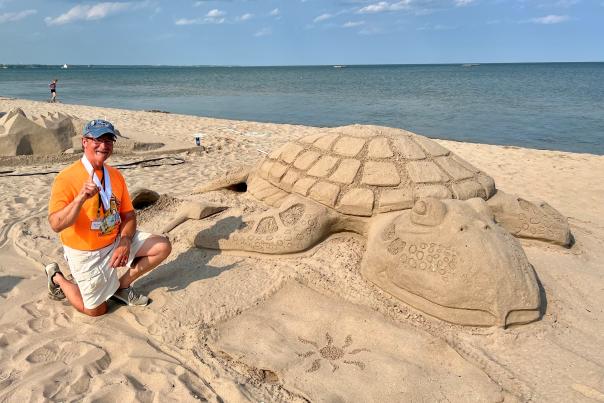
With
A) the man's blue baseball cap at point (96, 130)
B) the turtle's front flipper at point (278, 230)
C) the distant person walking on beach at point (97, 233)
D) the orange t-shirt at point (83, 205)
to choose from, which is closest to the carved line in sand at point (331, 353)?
the turtle's front flipper at point (278, 230)

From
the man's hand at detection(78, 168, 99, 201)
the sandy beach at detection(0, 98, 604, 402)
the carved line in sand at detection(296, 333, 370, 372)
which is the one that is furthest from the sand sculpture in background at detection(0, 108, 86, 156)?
the carved line in sand at detection(296, 333, 370, 372)

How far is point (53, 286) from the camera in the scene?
123 inches

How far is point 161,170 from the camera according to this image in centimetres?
756

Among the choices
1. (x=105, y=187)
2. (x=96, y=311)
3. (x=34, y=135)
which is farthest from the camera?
(x=34, y=135)

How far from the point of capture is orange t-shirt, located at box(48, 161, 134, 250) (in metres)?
2.59

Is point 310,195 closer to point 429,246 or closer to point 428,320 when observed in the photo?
point 429,246

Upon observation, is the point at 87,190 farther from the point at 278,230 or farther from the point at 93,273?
the point at 278,230

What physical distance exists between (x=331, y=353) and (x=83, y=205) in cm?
183

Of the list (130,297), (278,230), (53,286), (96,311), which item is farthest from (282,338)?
(53,286)

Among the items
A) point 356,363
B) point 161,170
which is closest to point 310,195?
point 356,363

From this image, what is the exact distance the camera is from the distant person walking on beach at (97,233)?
2.59 metres

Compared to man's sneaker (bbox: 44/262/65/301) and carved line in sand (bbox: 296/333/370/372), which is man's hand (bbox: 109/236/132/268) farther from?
carved line in sand (bbox: 296/333/370/372)

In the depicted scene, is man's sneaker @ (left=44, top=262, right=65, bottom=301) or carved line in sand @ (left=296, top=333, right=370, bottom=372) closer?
carved line in sand @ (left=296, top=333, right=370, bottom=372)

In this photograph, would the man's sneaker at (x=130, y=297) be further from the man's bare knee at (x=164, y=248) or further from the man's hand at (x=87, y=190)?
the man's hand at (x=87, y=190)
